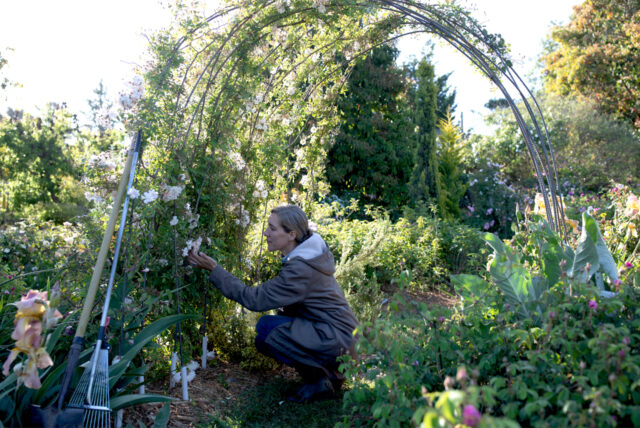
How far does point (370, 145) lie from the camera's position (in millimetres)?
10133

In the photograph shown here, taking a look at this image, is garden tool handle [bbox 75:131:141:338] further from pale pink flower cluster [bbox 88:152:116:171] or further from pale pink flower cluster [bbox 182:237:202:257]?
pale pink flower cluster [bbox 182:237:202:257]

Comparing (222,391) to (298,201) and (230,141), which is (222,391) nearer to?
(230,141)

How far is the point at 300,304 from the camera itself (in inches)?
116

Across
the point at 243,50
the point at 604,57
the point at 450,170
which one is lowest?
the point at 243,50

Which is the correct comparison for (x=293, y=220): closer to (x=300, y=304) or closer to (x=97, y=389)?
(x=300, y=304)

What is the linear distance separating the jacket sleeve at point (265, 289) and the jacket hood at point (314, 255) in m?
0.08

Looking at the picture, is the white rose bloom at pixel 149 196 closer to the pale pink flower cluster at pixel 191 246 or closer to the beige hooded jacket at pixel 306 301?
the pale pink flower cluster at pixel 191 246

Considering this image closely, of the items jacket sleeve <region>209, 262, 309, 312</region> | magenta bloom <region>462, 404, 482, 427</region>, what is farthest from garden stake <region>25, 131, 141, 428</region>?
magenta bloom <region>462, 404, 482, 427</region>

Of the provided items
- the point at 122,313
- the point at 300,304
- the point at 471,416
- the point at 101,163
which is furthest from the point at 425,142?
the point at 471,416

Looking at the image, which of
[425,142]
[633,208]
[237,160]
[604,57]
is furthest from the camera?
[604,57]

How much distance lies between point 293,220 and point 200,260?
59cm

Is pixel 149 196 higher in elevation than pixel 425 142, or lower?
lower

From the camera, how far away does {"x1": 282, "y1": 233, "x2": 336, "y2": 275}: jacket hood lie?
280 cm

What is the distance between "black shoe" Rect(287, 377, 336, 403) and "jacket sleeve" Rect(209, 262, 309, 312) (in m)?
0.53
